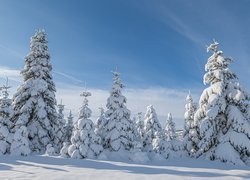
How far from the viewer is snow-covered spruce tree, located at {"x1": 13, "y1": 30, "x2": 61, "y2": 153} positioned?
1161 inches

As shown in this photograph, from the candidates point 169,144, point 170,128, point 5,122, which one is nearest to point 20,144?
point 5,122

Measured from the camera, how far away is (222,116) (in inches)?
924

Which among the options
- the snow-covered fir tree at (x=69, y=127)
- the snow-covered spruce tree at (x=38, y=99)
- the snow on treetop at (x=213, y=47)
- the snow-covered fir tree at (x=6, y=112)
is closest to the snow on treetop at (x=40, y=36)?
the snow-covered spruce tree at (x=38, y=99)

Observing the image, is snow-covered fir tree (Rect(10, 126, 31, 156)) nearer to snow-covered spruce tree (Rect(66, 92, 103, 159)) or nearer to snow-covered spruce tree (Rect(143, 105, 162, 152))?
snow-covered spruce tree (Rect(66, 92, 103, 159))

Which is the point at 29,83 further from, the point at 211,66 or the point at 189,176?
the point at 189,176

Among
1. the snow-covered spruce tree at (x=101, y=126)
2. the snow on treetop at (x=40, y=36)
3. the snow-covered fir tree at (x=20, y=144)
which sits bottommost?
the snow-covered fir tree at (x=20, y=144)

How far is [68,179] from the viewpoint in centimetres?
1193

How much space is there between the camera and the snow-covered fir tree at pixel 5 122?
27.3 meters

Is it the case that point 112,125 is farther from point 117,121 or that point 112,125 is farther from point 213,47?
point 213,47

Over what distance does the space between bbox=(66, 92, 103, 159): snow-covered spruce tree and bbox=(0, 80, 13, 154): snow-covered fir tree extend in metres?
7.02

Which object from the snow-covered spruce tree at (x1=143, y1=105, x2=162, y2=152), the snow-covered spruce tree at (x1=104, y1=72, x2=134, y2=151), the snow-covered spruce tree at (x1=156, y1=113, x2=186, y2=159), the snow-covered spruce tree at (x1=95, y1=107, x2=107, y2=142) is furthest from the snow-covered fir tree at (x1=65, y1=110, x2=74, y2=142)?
the snow-covered spruce tree at (x1=104, y1=72, x2=134, y2=151)

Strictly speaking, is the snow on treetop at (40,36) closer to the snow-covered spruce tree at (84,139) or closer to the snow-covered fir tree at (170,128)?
the snow-covered spruce tree at (84,139)

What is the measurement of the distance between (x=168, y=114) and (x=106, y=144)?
2967cm

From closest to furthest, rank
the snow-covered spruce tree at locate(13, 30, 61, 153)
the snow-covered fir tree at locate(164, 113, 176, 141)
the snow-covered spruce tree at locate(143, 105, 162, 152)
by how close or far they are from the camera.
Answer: the snow-covered spruce tree at locate(13, 30, 61, 153), the snow-covered spruce tree at locate(143, 105, 162, 152), the snow-covered fir tree at locate(164, 113, 176, 141)
